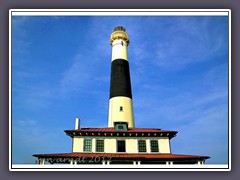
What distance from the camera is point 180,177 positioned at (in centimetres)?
634

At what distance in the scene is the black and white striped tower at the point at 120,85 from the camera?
39.7 feet

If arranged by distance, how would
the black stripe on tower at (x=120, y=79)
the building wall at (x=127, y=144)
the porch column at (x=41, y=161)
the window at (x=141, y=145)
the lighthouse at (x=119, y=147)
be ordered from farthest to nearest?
1. the black stripe on tower at (x=120, y=79)
2. the window at (x=141, y=145)
3. the building wall at (x=127, y=144)
4. the lighthouse at (x=119, y=147)
5. the porch column at (x=41, y=161)

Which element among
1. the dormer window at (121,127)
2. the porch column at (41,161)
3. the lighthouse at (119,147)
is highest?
the dormer window at (121,127)

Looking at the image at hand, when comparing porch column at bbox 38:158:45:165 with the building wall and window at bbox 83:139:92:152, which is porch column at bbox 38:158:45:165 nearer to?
the building wall

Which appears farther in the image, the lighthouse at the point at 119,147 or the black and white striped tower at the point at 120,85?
the black and white striped tower at the point at 120,85

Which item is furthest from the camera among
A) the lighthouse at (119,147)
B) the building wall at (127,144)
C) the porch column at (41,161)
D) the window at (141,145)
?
the window at (141,145)

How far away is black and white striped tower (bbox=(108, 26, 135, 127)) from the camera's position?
1209cm

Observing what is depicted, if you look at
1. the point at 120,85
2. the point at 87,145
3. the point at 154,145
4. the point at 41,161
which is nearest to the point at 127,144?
the point at 154,145

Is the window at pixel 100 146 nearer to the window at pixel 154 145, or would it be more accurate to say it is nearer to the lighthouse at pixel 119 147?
the lighthouse at pixel 119 147

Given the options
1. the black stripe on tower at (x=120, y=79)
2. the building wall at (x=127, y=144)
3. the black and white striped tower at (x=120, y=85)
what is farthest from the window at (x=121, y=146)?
the black stripe on tower at (x=120, y=79)

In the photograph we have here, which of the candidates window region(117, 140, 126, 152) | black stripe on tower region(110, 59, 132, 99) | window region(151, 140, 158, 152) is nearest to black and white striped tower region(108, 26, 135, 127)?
black stripe on tower region(110, 59, 132, 99)

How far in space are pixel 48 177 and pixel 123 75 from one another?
25.8 ft
